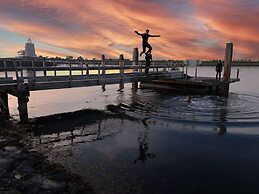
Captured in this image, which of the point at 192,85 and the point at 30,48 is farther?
the point at 30,48

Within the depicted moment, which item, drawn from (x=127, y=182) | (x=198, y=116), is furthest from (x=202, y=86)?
(x=127, y=182)

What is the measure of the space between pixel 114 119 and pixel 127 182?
7.05m

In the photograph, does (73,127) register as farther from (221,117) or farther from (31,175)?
(221,117)

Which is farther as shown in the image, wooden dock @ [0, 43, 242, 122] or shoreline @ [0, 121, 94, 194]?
wooden dock @ [0, 43, 242, 122]

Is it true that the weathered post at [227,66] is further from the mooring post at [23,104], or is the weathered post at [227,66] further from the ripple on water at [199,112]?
the mooring post at [23,104]

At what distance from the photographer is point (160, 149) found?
9.16 metres

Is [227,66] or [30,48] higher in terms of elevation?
[30,48]

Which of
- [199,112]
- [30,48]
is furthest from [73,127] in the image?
[30,48]

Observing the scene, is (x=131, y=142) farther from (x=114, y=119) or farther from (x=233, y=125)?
(x=233, y=125)

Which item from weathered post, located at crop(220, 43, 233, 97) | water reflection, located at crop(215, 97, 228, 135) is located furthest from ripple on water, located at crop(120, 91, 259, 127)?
weathered post, located at crop(220, 43, 233, 97)

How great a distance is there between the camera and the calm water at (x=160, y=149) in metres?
6.73

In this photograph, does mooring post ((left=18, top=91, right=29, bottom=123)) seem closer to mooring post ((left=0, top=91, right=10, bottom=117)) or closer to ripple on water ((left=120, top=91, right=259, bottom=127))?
mooring post ((left=0, top=91, right=10, bottom=117))

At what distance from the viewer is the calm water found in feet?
22.1

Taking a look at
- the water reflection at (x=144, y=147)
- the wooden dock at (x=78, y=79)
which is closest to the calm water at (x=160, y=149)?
the water reflection at (x=144, y=147)
